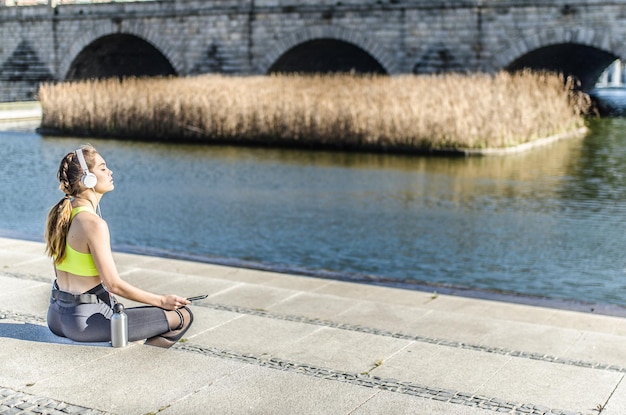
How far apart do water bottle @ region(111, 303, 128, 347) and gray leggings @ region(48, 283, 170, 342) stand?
0.09 ft

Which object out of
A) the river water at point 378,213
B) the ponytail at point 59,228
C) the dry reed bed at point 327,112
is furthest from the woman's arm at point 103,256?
the dry reed bed at point 327,112

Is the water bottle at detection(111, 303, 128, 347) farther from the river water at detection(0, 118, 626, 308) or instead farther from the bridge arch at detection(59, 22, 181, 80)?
the bridge arch at detection(59, 22, 181, 80)

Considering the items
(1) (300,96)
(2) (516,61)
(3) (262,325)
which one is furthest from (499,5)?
(3) (262,325)

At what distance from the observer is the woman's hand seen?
16.5 feet

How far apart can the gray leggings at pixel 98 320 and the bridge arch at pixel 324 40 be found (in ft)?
92.7

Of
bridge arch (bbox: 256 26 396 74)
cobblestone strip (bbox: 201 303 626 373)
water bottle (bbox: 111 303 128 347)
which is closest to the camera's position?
water bottle (bbox: 111 303 128 347)

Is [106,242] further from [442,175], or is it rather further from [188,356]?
[442,175]

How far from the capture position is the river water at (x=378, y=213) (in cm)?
979

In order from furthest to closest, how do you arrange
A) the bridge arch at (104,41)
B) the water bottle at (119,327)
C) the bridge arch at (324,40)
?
1. the bridge arch at (104,41)
2. the bridge arch at (324,40)
3. the water bottle at (119,327)

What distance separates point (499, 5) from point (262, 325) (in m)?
26.4

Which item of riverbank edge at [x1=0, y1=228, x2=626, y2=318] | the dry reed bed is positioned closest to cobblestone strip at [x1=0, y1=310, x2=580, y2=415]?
riverbank edge at [x1=0, y1=228, x2=626, y2=318]

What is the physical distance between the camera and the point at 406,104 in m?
20.9

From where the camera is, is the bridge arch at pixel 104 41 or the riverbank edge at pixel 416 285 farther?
the bridge arch at pixel 104 41

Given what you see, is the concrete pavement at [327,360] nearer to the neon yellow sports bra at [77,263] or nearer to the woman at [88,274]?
the woman at [88,274]
